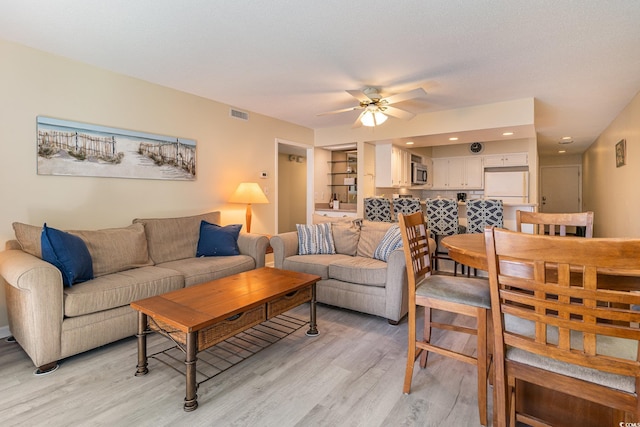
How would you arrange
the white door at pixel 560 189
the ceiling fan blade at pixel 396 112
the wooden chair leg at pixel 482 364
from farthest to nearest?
the white door at pixel 560 189 → the ceiling fan blade at pixel 396 112 → the wooden chair leg at pixel 482 364

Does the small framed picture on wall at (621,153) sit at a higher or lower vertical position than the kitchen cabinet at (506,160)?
lower

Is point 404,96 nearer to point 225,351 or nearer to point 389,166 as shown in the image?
point 389,166

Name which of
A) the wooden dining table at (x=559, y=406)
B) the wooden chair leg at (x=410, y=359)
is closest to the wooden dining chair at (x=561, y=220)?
the wooden dining table at (x=559, y=406)

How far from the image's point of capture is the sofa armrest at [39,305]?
79.9 inches

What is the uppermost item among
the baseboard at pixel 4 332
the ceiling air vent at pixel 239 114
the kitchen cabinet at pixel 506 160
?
the ceiling air vent at pixel 239 114

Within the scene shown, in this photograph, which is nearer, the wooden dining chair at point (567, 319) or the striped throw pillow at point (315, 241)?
the wooden dining chair at point (567, 319)

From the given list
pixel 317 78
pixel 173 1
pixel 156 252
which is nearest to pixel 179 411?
pixel 156 252

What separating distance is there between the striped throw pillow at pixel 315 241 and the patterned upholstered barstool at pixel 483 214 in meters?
1.98

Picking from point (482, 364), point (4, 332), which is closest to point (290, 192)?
point (4, 332)

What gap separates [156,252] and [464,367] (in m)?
2.92

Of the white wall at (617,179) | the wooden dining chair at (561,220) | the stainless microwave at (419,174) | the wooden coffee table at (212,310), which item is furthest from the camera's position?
the stainless microwave at (419,174)

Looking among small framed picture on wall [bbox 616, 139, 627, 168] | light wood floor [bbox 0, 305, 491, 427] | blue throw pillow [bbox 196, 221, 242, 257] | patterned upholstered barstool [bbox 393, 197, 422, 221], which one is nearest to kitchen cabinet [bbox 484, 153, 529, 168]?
small framed picture on wall [bbox 616, 139, 627, 168]

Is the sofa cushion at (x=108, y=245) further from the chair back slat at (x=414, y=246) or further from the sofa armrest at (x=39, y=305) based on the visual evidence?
the chair back slat at (x=414, y=246)

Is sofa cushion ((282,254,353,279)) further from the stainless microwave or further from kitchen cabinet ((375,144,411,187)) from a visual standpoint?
the stainless microwave
